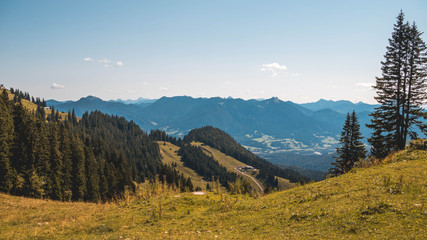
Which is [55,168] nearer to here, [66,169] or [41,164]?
[41,164]

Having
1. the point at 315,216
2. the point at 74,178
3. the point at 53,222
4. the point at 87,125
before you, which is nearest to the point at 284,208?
the point at 315,216

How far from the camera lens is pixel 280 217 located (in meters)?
11.6

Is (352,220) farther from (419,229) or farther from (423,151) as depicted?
(423,151)

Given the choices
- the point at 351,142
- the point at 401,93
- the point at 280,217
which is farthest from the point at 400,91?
the point at 280,217

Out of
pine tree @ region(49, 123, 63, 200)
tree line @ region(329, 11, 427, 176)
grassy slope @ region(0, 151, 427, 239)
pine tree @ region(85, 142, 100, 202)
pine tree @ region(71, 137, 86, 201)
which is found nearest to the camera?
grassy slope @ region(0, 151, 427, 239)

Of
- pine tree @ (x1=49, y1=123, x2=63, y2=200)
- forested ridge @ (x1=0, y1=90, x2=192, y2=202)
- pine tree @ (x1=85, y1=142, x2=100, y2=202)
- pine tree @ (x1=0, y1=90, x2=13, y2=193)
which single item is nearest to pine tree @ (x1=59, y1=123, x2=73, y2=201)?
forested ridge @ (x1=0, y1=90, x2=192, y2=202)

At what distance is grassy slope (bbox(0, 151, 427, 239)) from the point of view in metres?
8.81

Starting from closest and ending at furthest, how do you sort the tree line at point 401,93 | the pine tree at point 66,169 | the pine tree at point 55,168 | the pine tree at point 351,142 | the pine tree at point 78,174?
1. the tree line at point 401,93
2. the pine tree at point 351,142
3. the pine tree at point 55,168
4. the pine tree at point 66,169
5. the pine tree at point 78,174

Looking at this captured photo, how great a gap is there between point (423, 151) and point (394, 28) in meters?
21.3

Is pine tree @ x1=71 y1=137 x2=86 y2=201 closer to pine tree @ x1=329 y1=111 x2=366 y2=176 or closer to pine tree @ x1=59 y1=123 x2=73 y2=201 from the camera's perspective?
pine tree @ x1=59 y1=123 x2=73 y2=201

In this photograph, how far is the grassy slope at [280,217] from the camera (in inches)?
347

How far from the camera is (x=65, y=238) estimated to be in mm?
10695

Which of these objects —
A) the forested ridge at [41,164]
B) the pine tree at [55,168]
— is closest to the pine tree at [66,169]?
the forested ridge at [41,164]

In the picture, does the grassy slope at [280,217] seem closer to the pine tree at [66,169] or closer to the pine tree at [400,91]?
the pine tree at [400,91]
